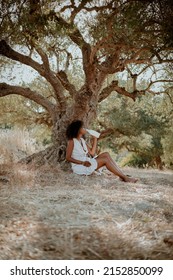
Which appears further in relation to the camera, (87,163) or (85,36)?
(85,36)

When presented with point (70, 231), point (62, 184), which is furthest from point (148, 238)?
point (62, 184)

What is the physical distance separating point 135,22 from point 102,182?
319 centimetres

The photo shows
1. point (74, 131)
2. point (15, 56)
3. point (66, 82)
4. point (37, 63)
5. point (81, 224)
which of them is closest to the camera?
point (81, 224)

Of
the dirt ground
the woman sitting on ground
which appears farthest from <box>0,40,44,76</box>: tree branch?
the dirt ground

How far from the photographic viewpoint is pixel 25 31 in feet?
22.4

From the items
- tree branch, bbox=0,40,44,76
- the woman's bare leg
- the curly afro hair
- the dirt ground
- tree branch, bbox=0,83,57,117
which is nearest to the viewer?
the dirt ground

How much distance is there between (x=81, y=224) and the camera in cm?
354

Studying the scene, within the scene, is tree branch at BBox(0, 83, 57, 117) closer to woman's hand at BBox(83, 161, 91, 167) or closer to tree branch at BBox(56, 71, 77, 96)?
tree branch at BBox(56, 71, 77, 96)

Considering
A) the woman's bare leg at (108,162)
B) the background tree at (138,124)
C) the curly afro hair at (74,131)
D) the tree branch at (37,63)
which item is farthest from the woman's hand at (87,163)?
the background tree at (138,124)

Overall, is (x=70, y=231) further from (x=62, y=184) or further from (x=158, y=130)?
(x=158, y=130)

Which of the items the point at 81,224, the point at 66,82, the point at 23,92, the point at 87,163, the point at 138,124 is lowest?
the point at 81,224

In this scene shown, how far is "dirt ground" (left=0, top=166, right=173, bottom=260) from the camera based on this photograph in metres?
2.89

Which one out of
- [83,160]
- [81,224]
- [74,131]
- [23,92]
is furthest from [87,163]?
[81,224]

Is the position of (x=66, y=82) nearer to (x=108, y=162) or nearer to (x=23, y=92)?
(x=23, y=92)
